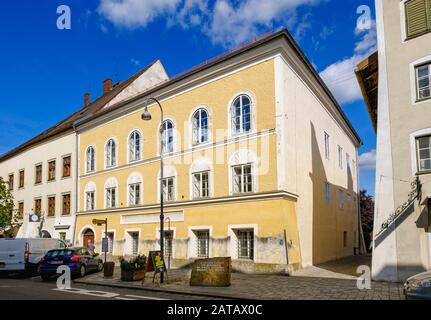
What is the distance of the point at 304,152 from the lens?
22.7m

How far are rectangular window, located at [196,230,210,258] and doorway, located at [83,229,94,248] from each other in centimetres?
1113

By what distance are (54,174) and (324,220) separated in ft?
74.8

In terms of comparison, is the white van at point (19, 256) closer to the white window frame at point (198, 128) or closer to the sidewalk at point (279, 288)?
the sidewalk at point (279, 288)

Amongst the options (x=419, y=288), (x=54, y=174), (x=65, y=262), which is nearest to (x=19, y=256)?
(x=65, y=262)

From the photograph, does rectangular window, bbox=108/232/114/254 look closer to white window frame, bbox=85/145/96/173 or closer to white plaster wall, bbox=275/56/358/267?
white window frame, bbox=85/145/96/173

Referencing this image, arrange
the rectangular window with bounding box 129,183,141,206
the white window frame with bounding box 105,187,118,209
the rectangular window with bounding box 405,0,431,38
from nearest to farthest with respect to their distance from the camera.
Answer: the rectangular window with bounding box 405,0,431,38
the rectangular window with bounding box 129,183,141,206
the white window frame with bounding box 105,187,118,209

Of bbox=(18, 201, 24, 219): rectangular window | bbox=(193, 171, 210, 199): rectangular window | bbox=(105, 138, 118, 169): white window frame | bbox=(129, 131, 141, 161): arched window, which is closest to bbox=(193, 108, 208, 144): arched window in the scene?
bbox=(193, 171, 210, 199): rectangular window

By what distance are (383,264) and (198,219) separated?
9.93m

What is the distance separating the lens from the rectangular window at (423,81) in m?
15.4

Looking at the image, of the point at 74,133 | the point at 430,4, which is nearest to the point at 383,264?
the point at 430,4

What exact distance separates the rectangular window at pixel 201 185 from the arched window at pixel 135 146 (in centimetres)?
570

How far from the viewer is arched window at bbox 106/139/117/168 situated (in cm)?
2917

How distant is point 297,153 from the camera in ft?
70.7

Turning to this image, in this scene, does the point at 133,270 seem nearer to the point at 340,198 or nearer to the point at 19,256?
the point at 19,256
